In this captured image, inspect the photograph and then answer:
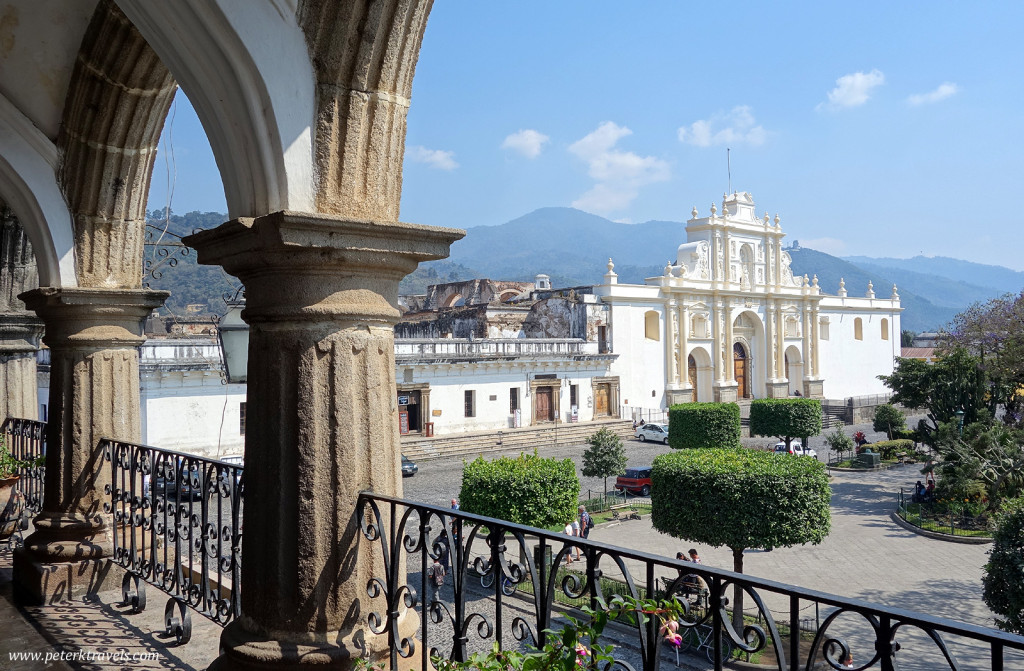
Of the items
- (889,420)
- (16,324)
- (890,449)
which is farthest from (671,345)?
(16,324)

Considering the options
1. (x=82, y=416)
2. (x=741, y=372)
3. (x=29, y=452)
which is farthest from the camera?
(x=741, y=372)

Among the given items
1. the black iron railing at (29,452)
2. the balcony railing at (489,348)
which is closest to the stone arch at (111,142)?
the black iron railing at (29,452)

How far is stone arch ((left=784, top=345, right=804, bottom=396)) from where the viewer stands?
139ft

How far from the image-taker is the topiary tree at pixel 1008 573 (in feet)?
29.2

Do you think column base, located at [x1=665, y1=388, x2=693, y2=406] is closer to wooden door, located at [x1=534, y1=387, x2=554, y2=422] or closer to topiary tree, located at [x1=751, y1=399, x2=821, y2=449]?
topiary tree, located at [x1=751, y1=399, x2=821, y2=449]

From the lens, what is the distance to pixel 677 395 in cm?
3441

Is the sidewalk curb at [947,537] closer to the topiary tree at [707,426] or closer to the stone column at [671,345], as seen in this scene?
the topiary tree at [707,426]

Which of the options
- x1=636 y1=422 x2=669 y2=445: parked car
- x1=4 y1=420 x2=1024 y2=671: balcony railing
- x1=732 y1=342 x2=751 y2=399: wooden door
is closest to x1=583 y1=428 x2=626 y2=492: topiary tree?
x1=636 y1=422 x2=669 y2=445: parked car

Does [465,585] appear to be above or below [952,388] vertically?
above

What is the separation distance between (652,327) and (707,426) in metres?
11.6

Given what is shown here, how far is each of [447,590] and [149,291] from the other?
27.0 feet

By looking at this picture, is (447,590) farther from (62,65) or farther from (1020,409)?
(1020,409)

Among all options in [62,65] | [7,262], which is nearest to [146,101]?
[62,65]

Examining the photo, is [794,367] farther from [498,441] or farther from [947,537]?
[947,537]
